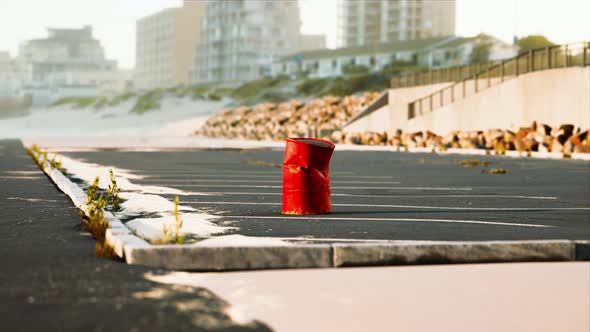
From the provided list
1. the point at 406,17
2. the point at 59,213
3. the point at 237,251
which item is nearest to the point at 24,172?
the point at 59,213

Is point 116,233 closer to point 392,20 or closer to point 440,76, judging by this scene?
point 440,76

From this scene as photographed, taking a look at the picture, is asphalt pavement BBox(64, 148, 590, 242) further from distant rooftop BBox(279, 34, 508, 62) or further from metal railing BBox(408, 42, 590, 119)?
distant rooftop BBox(279, 34, 508, 62)

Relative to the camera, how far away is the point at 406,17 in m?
164

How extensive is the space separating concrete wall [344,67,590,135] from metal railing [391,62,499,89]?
14.2 inches

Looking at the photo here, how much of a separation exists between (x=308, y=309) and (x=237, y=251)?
55.6 inches

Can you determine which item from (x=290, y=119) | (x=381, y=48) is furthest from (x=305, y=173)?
(x=381, y=48)

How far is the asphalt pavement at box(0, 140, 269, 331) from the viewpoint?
5199 millimetres

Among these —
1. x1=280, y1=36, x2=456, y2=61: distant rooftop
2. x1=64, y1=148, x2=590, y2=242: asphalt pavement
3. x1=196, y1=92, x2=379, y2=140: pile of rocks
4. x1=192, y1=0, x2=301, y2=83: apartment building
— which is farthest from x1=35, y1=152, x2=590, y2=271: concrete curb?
x1=192, y1=0, x2=301, y2=83: apartment building

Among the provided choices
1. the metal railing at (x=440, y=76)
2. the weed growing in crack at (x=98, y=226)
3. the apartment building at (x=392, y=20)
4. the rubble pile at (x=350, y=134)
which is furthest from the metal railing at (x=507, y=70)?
the apartment building at (x=392, y=20)

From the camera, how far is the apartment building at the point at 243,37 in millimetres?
176000

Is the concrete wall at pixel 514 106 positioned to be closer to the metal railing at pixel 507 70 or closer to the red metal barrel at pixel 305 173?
the metal railing at pixel 507 70

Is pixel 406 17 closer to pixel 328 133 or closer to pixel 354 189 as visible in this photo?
pixel 328 133

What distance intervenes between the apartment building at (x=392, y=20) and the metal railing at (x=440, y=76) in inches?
4554

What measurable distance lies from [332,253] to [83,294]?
2.17 metres
